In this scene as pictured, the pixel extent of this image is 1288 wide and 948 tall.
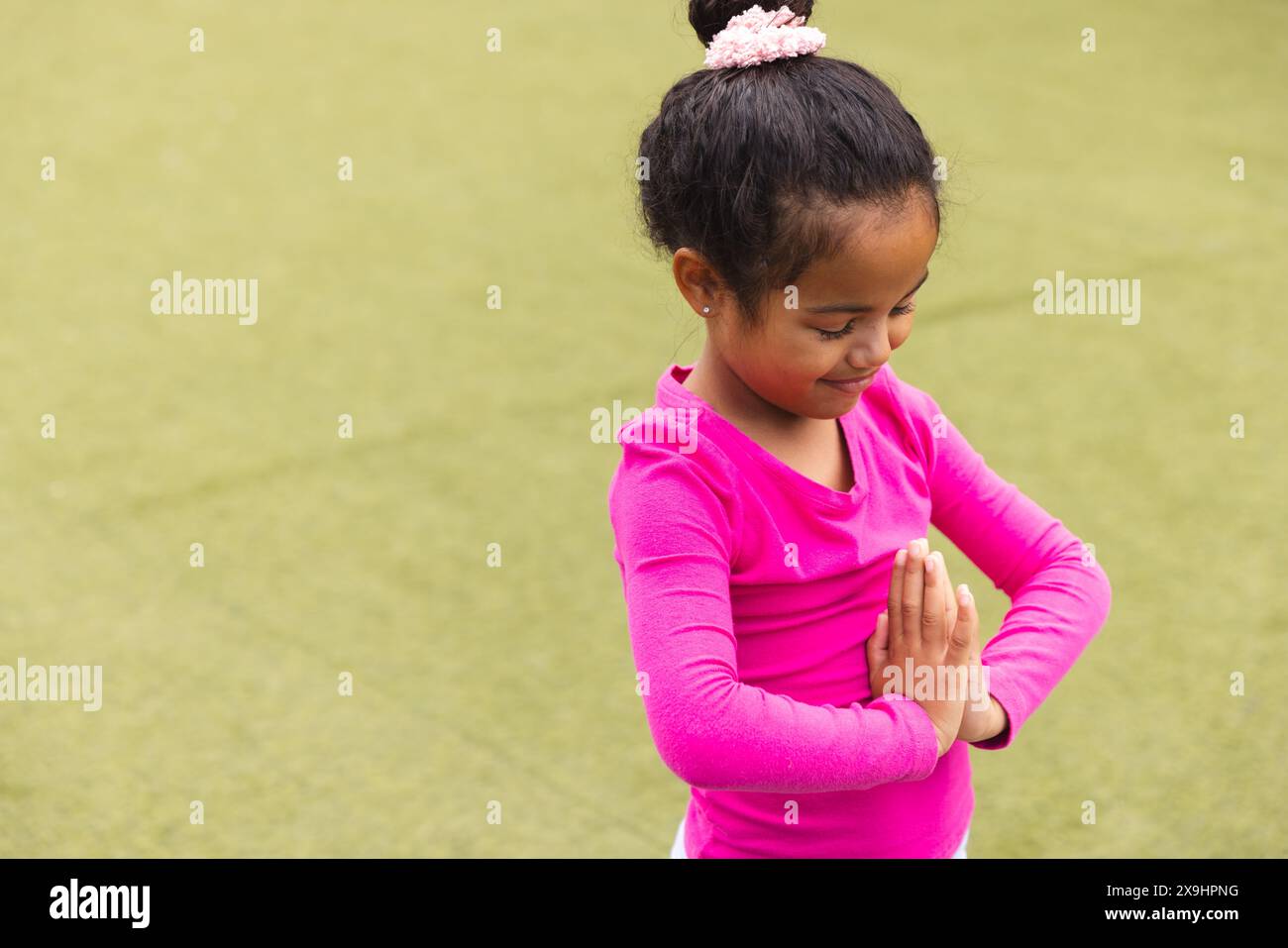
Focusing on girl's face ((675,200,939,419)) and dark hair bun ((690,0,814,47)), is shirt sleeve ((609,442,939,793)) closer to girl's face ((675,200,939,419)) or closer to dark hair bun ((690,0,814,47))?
girl's face ((675,200,939,419))

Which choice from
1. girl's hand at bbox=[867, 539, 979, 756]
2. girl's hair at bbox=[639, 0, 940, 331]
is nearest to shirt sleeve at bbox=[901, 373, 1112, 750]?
girl's hand at bbox=[867, 539, 979, 756]

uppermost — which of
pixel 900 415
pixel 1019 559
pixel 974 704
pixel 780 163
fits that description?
pixel 780 163

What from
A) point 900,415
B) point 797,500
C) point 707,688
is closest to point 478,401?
point 900,415

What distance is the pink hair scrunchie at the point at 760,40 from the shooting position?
4.00 ft

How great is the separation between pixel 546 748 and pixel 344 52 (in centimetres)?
396

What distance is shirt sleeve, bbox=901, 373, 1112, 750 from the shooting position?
52.4 inches

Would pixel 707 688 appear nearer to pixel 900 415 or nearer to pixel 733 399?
pixel 733 399

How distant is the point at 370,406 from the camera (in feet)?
12.3

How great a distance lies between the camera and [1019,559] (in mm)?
1400

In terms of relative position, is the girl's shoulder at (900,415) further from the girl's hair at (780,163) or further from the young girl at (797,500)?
the girl's hair at (780,163)

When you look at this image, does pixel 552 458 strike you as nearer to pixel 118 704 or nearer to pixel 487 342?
pixel 487 342

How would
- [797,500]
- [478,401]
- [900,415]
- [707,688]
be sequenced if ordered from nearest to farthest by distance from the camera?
[707,688] < [797,500] < [900,415] < [478,401]

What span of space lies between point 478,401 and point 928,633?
8.75ft
